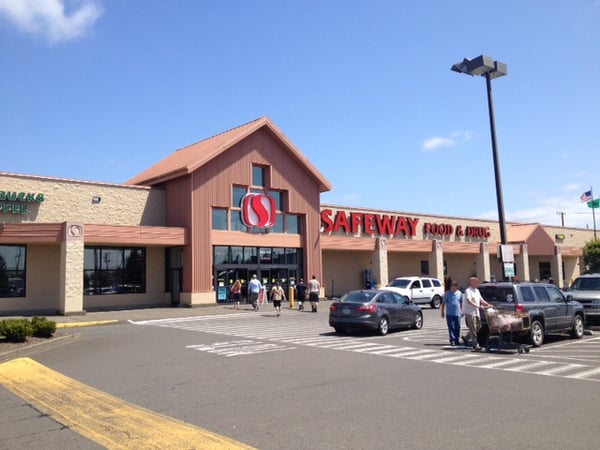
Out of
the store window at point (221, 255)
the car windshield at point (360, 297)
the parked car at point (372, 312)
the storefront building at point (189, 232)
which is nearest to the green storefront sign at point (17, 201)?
the storefront building at point (189, 232)

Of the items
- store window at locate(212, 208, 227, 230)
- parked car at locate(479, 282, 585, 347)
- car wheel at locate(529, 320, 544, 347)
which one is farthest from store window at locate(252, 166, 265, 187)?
car wheel at locate(529, 320, 544, 347)

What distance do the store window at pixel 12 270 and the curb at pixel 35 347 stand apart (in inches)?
475

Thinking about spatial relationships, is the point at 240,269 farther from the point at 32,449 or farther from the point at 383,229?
the point at 32,449

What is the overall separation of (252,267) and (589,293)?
19341 millimetres

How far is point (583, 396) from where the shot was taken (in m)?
8.26

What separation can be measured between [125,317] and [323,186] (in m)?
16.7

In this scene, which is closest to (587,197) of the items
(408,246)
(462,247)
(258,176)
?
(462,247)

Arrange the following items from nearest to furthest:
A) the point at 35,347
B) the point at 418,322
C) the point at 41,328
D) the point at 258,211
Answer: the point at 35,347, the point at 41,328, the point at 418,322, the point at 258,211

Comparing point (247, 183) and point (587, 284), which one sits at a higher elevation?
point (247, 183)

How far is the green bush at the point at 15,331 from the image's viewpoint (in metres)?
14.9

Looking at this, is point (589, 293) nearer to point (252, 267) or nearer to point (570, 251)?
point (252, 267)

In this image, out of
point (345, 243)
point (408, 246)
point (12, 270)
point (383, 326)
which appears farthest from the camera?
point (408, 246)

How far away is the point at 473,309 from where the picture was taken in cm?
1361

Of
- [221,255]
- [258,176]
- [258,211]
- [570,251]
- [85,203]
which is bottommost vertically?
[221,255]
